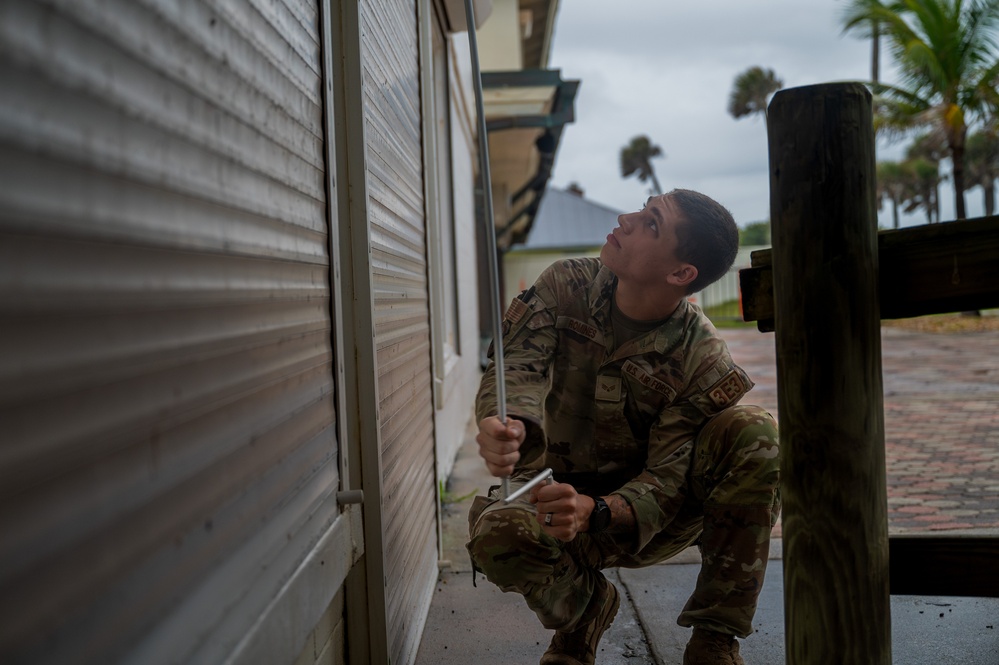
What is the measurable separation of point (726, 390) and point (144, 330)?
1.59m

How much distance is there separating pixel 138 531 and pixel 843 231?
114 cm

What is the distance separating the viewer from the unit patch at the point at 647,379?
7.43ft

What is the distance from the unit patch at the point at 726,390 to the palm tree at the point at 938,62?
15734mm

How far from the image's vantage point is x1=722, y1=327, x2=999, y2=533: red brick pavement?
396 centimetres

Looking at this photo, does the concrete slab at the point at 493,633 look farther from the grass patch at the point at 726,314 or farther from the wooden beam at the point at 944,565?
Result: the grass patch at the point at 726,314

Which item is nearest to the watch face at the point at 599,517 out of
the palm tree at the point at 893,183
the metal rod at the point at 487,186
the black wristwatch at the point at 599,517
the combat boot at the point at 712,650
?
the black wristwatch at the point at 599,517

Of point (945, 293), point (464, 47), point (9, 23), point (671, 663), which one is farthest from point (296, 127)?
point (464, 47)

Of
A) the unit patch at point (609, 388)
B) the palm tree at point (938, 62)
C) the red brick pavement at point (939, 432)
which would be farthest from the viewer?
the palm tree at point (938, 62)

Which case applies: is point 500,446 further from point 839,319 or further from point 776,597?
point 776,597

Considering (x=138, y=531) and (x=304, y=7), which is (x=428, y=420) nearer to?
(x=304, y=7)

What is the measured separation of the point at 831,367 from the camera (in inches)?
56.1

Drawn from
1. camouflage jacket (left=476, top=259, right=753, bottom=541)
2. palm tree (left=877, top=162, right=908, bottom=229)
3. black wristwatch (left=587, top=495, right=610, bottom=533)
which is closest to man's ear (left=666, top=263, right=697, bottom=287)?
camouflage jacket (left=476, top=259, right=753, bottom=541)

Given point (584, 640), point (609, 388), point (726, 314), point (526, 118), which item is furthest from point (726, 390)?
point (726, 314)

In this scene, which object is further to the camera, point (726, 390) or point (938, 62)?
point (938, 62)
